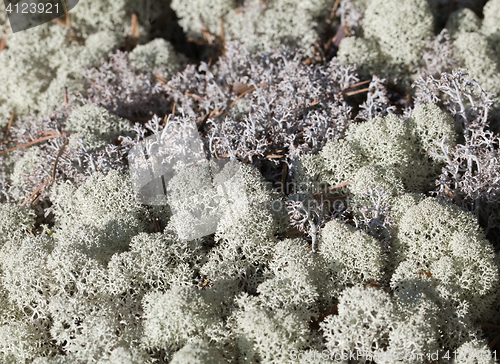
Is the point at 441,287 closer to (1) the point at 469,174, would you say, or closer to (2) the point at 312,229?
(2) the point at 312,229

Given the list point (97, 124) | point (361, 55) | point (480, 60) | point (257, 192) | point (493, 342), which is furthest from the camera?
point (361, 55)

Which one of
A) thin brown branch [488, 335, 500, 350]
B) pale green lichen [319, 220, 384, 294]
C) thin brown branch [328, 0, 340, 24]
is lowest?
thin brown branch [488, 335, 500, 350]

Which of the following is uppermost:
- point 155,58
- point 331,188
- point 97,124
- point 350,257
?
point 155,58

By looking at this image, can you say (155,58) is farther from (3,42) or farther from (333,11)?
(333,11)

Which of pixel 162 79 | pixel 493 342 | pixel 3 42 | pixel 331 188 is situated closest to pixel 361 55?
pixel 331 188

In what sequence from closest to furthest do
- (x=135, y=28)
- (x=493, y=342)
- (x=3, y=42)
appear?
(x=493, y=342) < (x=3, y=42) < (x=135, y=28)

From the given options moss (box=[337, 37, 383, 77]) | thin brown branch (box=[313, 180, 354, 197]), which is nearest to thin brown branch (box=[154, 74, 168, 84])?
moss (box=[337, 37, 383, 77])

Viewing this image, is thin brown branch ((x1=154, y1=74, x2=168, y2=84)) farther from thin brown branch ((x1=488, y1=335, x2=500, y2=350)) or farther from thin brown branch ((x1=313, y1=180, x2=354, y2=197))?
thin brown branch ((x1=488, y1=335, x2=500, y2=350))

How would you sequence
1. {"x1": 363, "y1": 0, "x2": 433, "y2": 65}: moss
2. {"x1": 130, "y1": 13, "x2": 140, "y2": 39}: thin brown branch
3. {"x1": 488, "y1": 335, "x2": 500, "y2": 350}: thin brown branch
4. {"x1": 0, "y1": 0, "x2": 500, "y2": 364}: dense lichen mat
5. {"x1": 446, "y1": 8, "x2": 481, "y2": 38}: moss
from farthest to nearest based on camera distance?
{"x1": 130, "y1": 13, "x2": 140, "y2": 39}: thin brown branch
{"x1": 446, "y1": 8, "x2": 481, "y2": 38}: moss
{"x1": 363, "y1": 0, "x2": 433, "y2": 65}: moss
{"x1": 488, "y1": 335, "x2": 500, "y2": 350}: thin brown branch
{"x1": 0, "y1": 0, "x2": 500, "y2": 364}: dense lichen mat

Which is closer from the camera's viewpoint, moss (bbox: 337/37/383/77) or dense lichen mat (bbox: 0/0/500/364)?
dense lichen mat (bbox: 0/0/500/364)

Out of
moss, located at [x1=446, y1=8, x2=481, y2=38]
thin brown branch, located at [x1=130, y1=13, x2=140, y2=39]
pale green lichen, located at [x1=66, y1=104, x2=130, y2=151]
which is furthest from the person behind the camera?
thin brown branch, located at [x1=130, y1=13, x2=140, y2=39]
